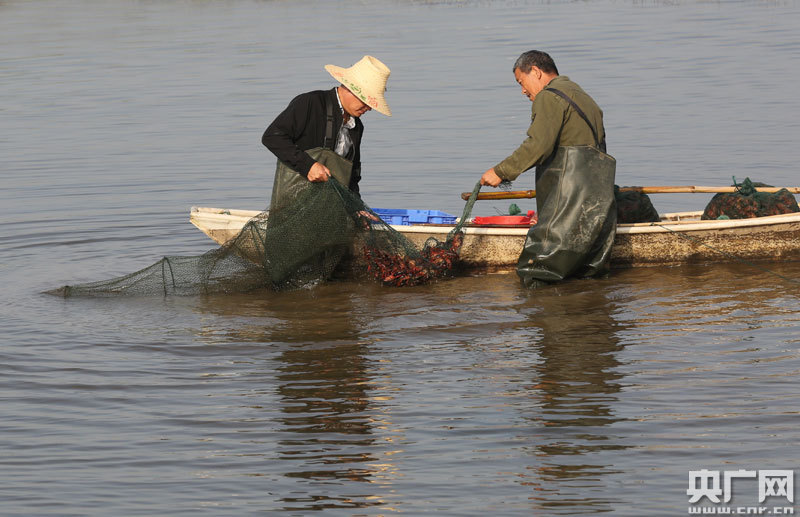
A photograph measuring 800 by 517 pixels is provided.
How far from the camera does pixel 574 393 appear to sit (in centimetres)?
705

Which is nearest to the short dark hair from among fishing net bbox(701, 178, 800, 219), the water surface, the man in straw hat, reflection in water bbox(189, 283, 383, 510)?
the man in straw hat

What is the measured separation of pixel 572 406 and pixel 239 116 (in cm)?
1279

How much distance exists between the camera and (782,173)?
1368 centimetres

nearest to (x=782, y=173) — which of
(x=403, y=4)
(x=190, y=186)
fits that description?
(x=190, y=186)

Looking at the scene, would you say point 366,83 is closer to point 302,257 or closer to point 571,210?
point 302,257

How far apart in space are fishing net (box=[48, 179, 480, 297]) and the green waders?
2.01 feet

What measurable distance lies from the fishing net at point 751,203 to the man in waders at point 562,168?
3.95 ft

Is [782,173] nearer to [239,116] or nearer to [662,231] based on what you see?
[662,231]

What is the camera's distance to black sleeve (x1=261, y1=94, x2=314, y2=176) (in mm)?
8945

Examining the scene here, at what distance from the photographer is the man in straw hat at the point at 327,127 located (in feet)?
28.9

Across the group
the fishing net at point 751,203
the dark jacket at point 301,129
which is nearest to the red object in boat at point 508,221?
the fishing net at point 751,203

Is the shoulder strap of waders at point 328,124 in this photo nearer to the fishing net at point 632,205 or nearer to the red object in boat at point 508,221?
the red object in boat at point 508,221

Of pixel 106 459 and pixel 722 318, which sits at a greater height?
pixel 722 318

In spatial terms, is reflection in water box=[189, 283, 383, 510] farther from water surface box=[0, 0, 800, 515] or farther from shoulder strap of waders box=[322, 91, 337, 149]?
shoulder strap of waders box=[322, 91, 337, 149]
